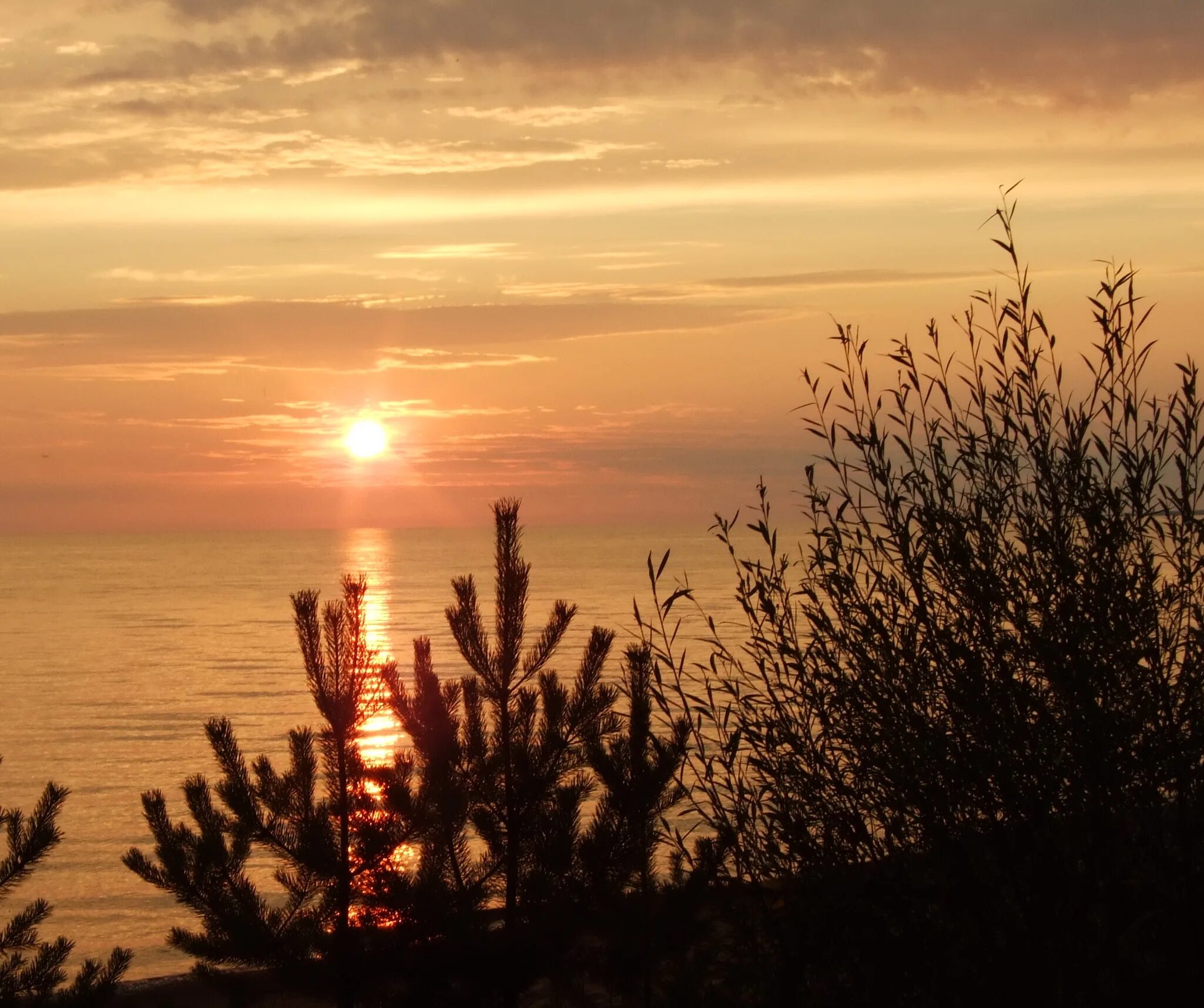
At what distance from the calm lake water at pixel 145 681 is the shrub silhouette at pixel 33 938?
269 cm

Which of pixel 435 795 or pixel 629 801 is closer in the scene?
pixel 435 795

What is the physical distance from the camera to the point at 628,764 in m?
9.52

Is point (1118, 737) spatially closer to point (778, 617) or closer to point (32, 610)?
point (778, 617)

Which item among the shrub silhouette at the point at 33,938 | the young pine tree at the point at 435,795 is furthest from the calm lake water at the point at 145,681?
the shrub silhouette at the point at 33,938

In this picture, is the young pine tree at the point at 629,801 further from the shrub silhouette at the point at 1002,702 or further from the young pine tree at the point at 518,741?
the shrub silhouette at the point at 1002,702

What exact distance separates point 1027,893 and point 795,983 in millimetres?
977

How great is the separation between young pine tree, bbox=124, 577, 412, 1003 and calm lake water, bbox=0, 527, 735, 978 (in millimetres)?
670

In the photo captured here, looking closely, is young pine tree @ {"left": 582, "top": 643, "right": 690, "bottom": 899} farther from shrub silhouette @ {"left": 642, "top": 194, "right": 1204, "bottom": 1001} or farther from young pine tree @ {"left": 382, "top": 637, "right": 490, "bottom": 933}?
shrub silhouette @ {"left": 642, "top": 194, "right": 1204, "bottom": 1001}

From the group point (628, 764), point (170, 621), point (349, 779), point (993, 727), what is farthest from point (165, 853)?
point (170, 621)

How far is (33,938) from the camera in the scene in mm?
8867

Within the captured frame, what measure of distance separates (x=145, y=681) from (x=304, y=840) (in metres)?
46.7

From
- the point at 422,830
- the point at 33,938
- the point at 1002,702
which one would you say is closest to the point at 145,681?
the point at 33,938

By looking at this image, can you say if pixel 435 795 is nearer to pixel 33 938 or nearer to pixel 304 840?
pixel 304 840

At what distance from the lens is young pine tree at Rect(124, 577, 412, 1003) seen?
30.2 feet
